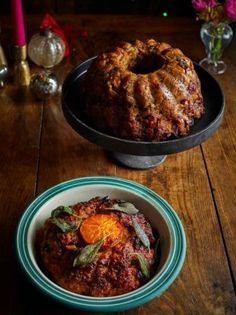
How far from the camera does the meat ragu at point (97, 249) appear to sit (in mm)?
846

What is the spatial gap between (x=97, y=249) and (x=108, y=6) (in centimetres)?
185

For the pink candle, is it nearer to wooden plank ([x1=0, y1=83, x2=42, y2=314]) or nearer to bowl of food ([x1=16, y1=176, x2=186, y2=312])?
wooden plank ([x1=0, y1=83, x2=42, y2=314])

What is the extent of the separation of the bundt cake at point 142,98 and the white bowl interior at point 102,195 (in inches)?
6.4

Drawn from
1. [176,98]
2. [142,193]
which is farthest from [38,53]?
[142,193]

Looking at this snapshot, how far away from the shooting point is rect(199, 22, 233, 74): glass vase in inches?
62.1

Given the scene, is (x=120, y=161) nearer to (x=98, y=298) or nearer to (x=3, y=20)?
(x=98, y=298)

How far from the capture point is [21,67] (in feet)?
4.91

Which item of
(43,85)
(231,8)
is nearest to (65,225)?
(43,85)

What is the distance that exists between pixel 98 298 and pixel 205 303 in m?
0.22

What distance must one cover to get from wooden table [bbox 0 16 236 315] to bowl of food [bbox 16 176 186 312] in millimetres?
79

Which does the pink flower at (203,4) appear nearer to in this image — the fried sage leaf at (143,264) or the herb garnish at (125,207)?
the herb garnish at (125,207)

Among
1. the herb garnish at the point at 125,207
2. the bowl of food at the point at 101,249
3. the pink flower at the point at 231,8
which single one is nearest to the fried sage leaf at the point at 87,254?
the bowl of food at the point at 101,249

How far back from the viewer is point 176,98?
45.0 inches

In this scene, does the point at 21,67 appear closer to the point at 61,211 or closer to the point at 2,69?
Answer: the point at 2,69
